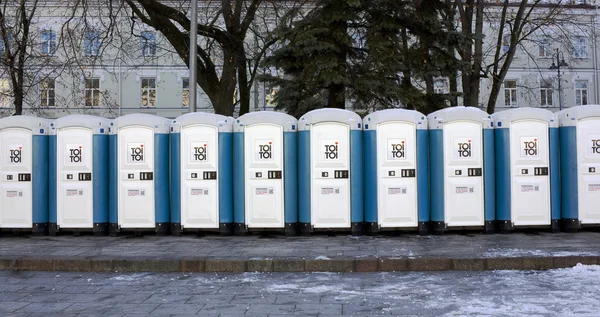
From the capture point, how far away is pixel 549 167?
40.1 ft

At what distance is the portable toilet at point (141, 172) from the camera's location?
12469mm

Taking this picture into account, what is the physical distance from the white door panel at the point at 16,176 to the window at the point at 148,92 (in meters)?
30.6

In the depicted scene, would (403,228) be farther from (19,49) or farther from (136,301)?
(19,49)

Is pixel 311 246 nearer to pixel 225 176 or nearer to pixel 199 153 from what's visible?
pixel 225 176

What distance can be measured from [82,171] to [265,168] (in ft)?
12.4

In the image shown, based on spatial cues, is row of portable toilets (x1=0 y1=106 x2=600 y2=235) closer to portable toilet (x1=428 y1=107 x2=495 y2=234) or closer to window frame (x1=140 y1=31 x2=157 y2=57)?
portable toilet (x1=428 y1=107 x2=495 y2=234)

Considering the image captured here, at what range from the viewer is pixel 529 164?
12.2 meters

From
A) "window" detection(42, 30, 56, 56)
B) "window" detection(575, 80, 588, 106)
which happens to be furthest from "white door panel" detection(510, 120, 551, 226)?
"window" detection(575, 80, 588, 106)

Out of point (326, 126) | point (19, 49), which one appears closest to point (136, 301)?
point (326, 126)

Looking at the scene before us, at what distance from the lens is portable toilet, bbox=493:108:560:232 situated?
12180 millimetres

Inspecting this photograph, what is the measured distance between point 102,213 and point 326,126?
16.2ft

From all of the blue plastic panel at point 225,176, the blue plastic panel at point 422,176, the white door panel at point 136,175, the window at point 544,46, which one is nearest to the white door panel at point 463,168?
the blue plastic panel at point 422,176

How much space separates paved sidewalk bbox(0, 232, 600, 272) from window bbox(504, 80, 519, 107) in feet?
108

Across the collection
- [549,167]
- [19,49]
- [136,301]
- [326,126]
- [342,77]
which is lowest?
[136,301]
